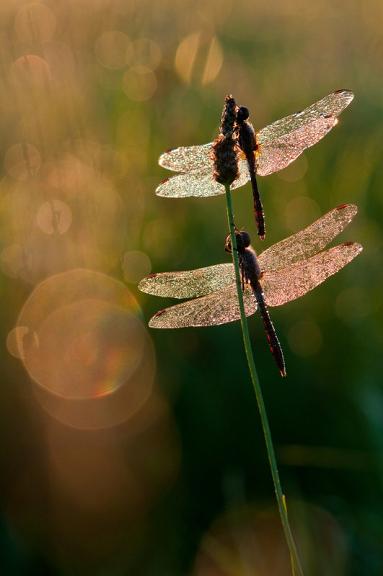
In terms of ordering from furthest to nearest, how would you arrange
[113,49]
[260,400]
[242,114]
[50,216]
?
[113,49], [50,216], [242,114], [260,400]

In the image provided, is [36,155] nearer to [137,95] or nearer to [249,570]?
[137,95]

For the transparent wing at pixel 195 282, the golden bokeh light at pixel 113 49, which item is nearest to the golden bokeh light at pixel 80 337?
the transparent wing at pixel 195 282

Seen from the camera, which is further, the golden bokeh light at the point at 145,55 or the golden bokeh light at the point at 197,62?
the golden bokeh light at the point at 145,55

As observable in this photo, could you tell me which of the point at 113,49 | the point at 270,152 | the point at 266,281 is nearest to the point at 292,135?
the point at 270,152

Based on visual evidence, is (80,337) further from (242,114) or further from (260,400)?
(260,400)

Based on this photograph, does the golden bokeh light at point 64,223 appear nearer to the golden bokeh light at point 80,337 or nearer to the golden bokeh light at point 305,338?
the golden bokeh light at point 80,337

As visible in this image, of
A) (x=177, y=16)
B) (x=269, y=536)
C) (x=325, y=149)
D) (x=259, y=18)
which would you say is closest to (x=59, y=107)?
(x=325, y=149)
